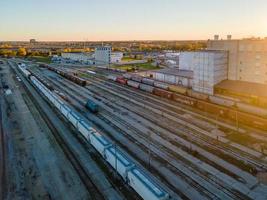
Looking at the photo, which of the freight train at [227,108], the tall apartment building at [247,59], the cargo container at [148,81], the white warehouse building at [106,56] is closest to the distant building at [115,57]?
the white warehouse building at [106,56]

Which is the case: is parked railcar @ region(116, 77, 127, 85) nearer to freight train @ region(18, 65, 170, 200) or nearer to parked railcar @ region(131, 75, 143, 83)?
parked railcar @ region(131, 75, 143, 83)

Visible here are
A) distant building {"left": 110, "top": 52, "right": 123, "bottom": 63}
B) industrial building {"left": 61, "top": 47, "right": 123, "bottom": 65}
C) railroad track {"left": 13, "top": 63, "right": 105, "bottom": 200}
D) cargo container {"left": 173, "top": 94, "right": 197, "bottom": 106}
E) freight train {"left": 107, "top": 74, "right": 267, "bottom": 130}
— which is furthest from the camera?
distant building {"left": 110, "top": 52, "right": 123, "bottom": 63}

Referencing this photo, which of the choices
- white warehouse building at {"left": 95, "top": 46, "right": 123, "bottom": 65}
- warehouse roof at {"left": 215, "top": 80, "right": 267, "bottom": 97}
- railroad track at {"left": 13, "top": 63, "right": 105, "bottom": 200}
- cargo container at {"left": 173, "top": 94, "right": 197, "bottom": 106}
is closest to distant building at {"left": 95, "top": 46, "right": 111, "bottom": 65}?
white warehouse building at {"left": 95, "top": 46, "right": 123, "bottom": 65}

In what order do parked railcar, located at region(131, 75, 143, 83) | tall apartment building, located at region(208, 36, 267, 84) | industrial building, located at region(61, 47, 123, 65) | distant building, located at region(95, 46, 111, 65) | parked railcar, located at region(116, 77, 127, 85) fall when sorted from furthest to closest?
1. industrial building, located at region(61, 47, 123, 65)
2. distant building, located at region(95, 46, 111, 65)
3. parked railcar, located at region(131, 75, 143, 83)
4. parked railcar, located at region(116, 77, 127, 85)
5. tall apartment building, located at region(208, 36, 267, 84)

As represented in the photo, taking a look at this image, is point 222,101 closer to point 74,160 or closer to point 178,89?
point 178,89

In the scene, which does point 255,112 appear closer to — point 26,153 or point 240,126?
point 240,126

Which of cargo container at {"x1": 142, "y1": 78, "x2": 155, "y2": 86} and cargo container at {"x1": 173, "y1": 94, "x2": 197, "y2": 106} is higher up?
cargo container at {"x1": 142, "y1": 78, "x2": 155, "y2": 86}
